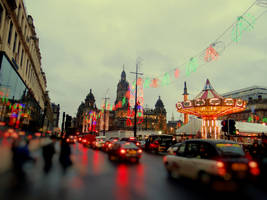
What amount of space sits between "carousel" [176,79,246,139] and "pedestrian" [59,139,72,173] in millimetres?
23795

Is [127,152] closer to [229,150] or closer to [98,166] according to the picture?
[98,166]

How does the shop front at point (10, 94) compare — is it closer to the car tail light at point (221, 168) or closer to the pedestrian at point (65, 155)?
the pedestrian at point (65, 155)

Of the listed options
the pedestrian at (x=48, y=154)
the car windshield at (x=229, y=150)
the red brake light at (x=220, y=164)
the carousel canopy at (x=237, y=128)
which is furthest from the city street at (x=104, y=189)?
the carousel canopy at (x=237, y=128)

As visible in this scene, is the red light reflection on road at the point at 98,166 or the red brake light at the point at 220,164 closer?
the red brake light at the point at 220,164

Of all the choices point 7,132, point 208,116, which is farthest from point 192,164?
point 208,116

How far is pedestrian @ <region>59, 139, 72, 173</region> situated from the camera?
10695 millimetres

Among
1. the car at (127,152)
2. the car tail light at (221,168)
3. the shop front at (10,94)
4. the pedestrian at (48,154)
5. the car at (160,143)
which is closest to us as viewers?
the car tail light at (221,168)

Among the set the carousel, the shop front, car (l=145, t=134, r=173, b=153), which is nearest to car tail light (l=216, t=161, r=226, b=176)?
the shop front

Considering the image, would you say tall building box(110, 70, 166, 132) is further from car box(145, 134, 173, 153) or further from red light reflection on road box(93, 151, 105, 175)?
red light reflection on road box(93, 151, 105, 175)

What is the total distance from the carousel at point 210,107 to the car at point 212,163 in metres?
22.9

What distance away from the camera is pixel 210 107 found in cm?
3219

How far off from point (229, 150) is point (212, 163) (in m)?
Result: 1.14

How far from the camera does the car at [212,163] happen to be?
640 centimetres

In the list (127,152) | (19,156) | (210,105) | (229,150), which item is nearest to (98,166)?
(127,152)
